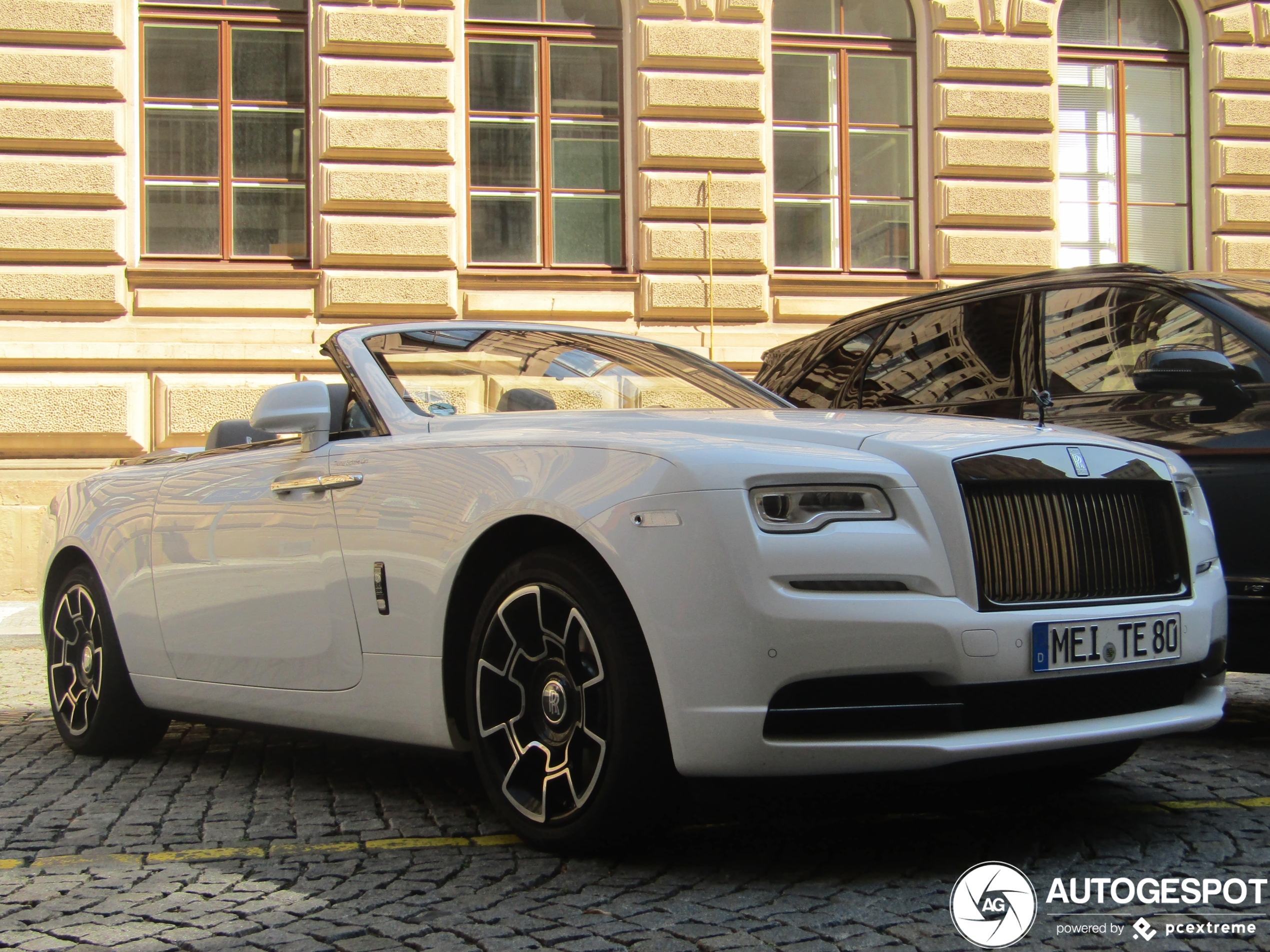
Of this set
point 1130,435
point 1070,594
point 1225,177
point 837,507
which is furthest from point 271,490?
point 1225,177

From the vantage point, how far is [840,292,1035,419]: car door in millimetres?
5836

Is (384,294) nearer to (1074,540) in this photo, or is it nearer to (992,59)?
(992,59)

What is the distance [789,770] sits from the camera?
3230 mm

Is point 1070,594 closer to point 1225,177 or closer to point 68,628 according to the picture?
point 68,628

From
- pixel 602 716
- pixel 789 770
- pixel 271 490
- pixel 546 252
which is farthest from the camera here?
pixel 546 252

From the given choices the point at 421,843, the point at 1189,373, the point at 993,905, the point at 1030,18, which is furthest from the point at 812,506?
the point at 1030,18

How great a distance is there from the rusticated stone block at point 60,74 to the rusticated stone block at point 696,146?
444 cm

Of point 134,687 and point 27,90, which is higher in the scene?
point 27,90

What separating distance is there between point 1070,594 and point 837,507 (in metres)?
0.64

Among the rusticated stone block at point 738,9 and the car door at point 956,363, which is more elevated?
the rusticated stone block at point 738,9

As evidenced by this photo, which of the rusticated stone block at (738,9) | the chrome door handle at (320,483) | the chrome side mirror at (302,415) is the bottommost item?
the chrome door handle at (320,483)

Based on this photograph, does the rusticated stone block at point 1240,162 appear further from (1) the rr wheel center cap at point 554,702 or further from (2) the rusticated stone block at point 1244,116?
(1) the rr wheel center cap at point 554,702

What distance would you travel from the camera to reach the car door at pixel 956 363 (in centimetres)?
584

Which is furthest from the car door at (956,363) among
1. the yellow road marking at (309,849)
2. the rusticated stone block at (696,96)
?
the rusticated stone block at (696,96)
